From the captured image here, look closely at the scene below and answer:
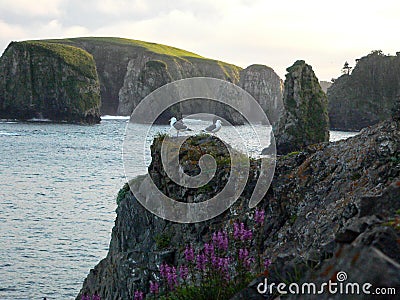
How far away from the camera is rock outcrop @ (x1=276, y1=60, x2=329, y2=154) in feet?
237

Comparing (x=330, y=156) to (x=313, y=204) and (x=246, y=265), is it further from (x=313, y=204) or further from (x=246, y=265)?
(x=246, y=265)

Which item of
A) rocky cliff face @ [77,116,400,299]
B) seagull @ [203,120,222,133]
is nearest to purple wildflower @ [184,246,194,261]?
rocky cliff face @ [77,116,400,299]

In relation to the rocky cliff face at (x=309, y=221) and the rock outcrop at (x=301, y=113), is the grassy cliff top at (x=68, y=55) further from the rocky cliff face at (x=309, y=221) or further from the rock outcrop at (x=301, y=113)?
the rocky cliff face at (x=309, y=221)

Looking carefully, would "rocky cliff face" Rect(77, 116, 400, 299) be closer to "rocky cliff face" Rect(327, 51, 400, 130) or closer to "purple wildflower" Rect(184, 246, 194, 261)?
"purple wildflower" Rect(184, 246, 194, 261)

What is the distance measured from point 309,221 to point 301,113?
67401 millimetres

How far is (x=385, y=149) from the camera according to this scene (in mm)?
8383

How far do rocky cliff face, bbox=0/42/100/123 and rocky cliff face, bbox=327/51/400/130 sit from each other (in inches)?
2480

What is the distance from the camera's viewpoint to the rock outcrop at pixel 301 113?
72.1 meters

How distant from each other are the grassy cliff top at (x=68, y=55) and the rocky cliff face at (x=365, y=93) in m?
75.4

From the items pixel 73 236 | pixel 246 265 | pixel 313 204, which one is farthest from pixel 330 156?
pixel 73 236

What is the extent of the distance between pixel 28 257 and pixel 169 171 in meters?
12.8

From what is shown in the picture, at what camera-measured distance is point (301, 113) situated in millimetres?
74688
